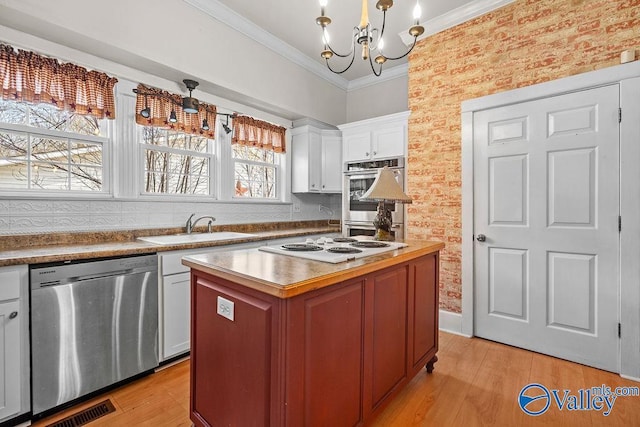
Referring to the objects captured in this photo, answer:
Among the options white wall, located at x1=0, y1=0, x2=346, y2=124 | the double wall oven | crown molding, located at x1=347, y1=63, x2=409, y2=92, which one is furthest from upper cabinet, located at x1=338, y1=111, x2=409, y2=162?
crown molding, located at x1=347, y1=63, x2=409, y2=92

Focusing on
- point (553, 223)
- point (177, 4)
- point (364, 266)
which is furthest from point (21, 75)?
point (553, 223)

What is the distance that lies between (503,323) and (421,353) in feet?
3.84

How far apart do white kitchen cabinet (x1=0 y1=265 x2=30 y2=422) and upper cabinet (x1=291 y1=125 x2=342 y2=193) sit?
2.94 metres

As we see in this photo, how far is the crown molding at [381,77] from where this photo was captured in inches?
163

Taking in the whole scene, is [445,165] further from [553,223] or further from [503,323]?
[503,323]

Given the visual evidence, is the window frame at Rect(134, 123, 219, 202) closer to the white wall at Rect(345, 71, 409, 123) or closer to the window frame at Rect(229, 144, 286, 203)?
the window frame at Rect(229, 144, 286, 203)

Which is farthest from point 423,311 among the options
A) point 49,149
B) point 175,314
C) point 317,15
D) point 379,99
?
point 379,99

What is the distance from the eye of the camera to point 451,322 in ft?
9.95

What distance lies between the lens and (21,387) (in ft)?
5.47

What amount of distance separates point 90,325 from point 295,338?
1.54 m

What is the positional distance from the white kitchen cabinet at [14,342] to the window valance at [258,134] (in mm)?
2272

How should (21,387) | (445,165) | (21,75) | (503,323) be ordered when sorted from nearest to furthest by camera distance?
(21,387)
(21,75)
(503,323)
(445,165)

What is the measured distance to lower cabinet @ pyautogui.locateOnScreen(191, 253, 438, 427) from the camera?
3.79ft

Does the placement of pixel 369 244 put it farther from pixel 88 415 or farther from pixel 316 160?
pixel 316 160
